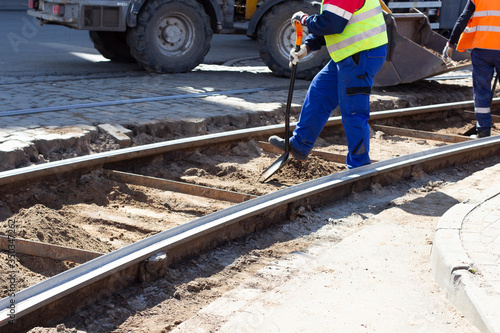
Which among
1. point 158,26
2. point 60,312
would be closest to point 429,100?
point 158,26

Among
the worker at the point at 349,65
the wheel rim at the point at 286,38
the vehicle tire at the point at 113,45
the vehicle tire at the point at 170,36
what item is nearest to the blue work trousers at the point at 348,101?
the worker at the point at 349,65

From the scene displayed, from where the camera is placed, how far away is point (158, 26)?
1050 centimetres

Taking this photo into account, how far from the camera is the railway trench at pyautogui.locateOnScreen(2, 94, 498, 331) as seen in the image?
3616 mm

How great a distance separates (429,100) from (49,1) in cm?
622

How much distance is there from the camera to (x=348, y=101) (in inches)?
215

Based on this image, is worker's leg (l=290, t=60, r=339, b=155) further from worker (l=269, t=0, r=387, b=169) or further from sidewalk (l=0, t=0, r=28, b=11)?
sidewalk (l=0, t=0, r=28, b=11)

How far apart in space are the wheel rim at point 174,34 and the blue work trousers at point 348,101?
5.28m

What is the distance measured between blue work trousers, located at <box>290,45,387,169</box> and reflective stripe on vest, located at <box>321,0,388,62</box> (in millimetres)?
63

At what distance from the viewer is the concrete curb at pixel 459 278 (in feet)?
10.3

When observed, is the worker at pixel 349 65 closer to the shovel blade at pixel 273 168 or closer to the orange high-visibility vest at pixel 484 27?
the shovel blade at pixel 273 168

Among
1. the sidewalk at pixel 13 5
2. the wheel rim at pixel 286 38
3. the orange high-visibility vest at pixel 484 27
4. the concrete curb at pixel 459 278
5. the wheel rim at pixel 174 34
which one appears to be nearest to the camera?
the concrete curb at pixel 459 278

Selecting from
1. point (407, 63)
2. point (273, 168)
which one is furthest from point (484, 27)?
point (273, 168)

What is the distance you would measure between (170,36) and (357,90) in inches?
230

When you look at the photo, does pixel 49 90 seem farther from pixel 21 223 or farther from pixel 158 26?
pixel 21 223
